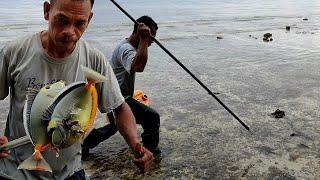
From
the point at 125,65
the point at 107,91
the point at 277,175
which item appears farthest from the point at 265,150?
the point at 107,91

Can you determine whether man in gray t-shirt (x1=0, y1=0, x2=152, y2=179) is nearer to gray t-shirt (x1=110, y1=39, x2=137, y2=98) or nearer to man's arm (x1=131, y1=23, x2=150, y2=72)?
man's arm (x1=131, y1=23, x2=150, y2=72)

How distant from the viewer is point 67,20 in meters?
2.08

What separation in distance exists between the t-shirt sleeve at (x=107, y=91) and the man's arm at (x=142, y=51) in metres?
1.95

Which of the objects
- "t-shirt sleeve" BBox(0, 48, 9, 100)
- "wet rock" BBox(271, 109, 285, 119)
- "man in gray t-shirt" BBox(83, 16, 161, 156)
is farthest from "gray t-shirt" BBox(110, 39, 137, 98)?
"wet rock" BBox(271, 109, 285, 119)

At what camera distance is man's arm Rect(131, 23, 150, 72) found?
448 centimetres

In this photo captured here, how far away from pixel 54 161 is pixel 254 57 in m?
10.2

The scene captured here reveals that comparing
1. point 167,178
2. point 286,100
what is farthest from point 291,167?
point 286,100

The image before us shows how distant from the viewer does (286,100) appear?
7.66m

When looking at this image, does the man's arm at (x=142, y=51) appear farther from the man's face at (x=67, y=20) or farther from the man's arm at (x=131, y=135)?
the man's face at (x=67, y=20)

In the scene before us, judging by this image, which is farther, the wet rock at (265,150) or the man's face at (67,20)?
the wet rock at (265,150)

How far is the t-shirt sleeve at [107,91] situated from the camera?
2465mm

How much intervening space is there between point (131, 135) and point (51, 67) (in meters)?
0.65

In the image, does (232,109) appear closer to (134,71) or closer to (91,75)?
(134,71)

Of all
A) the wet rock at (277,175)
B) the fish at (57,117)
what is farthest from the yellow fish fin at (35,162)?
the wet rock at (277,175)
